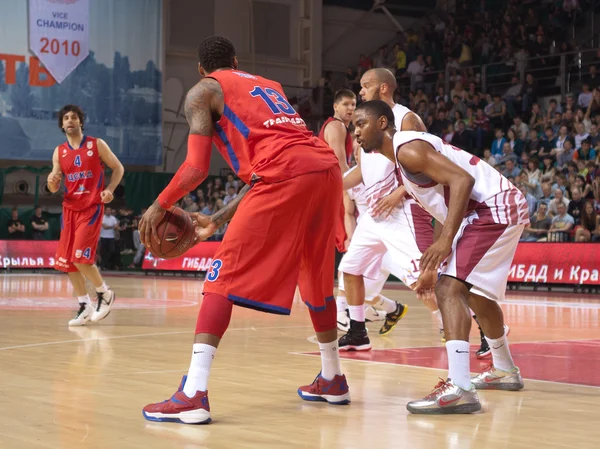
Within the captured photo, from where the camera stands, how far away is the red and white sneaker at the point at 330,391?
514 centimetres

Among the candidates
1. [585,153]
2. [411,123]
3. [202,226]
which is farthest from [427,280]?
[585,153]

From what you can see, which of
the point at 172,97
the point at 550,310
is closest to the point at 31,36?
the point at 172,97

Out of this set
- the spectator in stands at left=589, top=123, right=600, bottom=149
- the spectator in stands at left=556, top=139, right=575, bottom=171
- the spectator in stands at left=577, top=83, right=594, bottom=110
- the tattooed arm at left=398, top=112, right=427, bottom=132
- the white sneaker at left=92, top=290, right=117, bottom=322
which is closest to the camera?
the tattooed arm at left=398, top=112, right=427, bottom=132

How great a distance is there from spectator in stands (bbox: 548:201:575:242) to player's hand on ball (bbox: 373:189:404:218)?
9610 millimetres

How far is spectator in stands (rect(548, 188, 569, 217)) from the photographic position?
16.7 meters

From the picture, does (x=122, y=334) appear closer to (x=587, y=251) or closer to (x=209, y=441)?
(x=209, y=441)

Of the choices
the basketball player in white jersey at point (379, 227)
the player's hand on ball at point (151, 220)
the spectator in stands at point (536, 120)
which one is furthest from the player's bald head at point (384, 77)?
the spectator in stands at point (536, 120)

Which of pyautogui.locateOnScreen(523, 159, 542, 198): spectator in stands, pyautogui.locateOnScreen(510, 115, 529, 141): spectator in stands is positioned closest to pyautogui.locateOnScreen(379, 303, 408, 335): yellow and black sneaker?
pyautogui.locateOnScreen(523, 159, 542, 198): spectator in stands

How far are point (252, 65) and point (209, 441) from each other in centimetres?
2691

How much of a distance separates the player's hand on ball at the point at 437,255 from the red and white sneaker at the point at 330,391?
796 millimetres

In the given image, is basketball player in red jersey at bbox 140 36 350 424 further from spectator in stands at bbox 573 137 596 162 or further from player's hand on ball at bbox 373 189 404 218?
spectator in stands at bbox 573 137 596 162

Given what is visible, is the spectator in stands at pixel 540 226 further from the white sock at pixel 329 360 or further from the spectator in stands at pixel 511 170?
the white sock at pixel 329 360

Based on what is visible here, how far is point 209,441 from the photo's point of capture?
4.11m

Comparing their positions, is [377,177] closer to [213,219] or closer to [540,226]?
[213,219]
